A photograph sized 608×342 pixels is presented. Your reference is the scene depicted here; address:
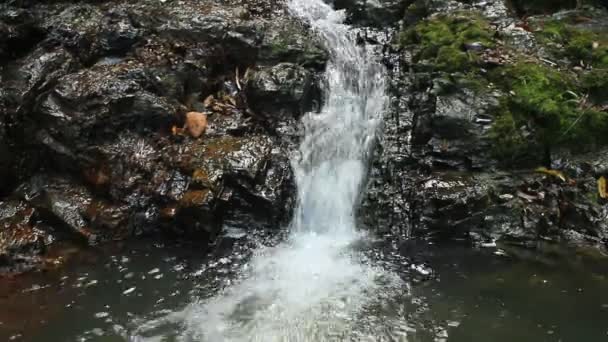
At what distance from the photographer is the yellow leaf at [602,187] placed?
6.05 metres

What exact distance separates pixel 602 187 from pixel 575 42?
7.62ft

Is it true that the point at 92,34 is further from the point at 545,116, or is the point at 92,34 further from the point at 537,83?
the point at 545,116

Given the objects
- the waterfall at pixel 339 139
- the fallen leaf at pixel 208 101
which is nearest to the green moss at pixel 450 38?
the waterfall at pixel 339 139

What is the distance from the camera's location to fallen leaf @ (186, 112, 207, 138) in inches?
279

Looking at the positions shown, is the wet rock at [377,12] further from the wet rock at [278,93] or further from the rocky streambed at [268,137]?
the wet rock at [278,93]

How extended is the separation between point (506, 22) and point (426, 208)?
3736 mm

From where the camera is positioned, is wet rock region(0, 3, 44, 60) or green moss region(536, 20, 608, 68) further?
wet rock region(0, 3, 44, 60)

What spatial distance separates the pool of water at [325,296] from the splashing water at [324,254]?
2 cm

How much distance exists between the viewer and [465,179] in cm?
634

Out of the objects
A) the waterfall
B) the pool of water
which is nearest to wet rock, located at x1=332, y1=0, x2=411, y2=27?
the waterfall

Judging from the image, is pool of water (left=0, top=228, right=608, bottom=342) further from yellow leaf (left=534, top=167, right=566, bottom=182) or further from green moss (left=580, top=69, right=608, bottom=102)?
green moss (left=580, top=69, right=608, bottom=102)

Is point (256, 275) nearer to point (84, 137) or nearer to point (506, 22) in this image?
point (84, 137)

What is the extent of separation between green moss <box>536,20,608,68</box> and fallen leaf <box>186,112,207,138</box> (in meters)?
5.04

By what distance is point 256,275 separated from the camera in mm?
5492
